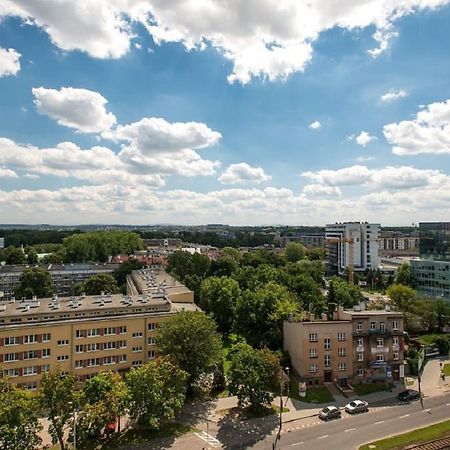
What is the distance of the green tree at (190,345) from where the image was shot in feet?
167

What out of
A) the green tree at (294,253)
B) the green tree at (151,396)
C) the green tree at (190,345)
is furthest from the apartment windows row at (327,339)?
the green tree at (294,253)

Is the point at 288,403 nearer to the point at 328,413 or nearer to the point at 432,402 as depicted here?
the point at 328,413

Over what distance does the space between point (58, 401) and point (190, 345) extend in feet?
56.1

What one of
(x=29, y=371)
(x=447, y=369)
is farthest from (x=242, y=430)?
(x=447, y=369)

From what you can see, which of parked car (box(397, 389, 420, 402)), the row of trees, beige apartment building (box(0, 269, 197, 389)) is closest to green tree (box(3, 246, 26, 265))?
beige apartment building (box(0, 269, 197, 389))

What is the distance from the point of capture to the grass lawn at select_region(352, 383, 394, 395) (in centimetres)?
5412

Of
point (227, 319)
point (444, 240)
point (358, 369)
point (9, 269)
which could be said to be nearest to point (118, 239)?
point (9, 269)

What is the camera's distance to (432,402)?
51594 millimetres

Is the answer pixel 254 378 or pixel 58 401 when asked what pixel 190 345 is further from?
pixel 58 401

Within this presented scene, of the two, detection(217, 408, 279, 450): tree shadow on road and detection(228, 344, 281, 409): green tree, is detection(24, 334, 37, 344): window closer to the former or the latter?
detection(228, 344, 281, 409): green tree

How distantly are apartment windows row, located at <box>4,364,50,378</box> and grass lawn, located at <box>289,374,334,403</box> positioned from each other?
32.0 metres

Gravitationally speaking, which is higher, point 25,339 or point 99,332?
point 25,339

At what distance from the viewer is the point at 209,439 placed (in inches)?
1647

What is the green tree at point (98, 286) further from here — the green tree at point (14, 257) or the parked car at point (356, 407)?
the green tree at point (14, 257)
